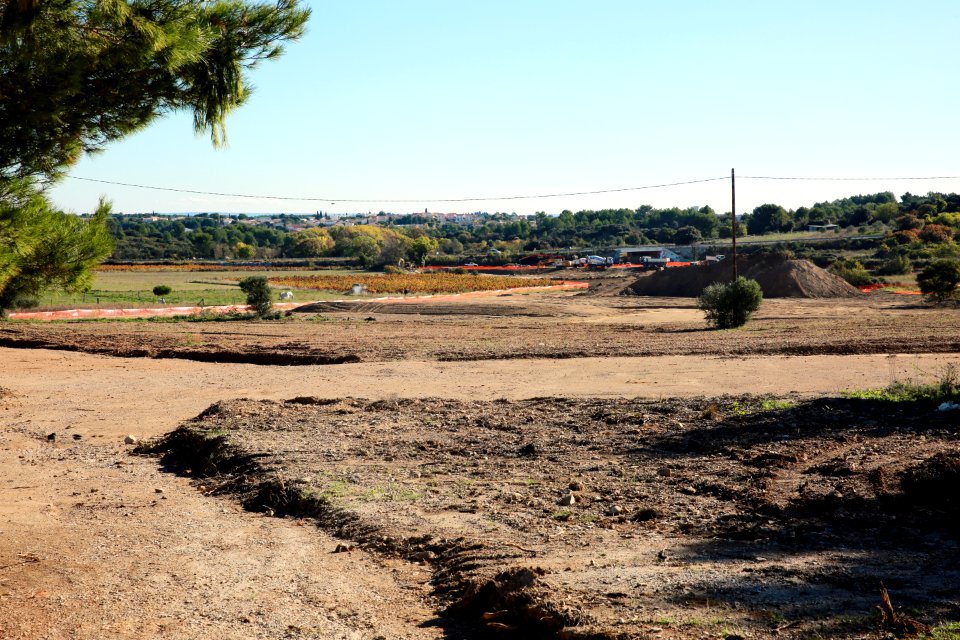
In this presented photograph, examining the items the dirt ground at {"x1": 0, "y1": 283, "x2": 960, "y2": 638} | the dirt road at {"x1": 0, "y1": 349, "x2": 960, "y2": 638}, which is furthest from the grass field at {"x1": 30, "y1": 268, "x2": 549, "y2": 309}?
the dirt ground at {"x1": 0, "y1": 283, "x2": 960, "y2": 638}

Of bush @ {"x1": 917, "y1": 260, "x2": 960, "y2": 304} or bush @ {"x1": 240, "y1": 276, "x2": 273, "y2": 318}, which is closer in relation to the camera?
bush @ {"x1": 240, "y1": 276, "x2": 273, "y2": 318}

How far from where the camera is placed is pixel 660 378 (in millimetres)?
20609

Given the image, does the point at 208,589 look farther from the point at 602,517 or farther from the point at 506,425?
the point at 506,425

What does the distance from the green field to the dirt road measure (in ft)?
72.3

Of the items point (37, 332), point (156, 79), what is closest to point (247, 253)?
point (37, 332)

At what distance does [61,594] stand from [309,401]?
32.8ft

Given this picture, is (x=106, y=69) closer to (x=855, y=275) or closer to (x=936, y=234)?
(x=855, y=275)

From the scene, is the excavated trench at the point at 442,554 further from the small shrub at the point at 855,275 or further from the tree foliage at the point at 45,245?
the small shrub at the point at 855,275

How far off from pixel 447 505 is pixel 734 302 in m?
28.6

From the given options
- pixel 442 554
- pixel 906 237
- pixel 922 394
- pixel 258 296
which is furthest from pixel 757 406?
pixel 906 237

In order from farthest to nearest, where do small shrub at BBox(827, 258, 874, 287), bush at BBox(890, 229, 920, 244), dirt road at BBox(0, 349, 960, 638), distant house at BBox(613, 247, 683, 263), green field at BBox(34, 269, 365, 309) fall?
1. distant house at BBox(613, 247, 683, 263)
2. bush at BBox(890, 229, 920, 244)
3. small shrub at BBox(827, 258, 874, 287)
4. green field at BBox(34, 269, 365, 309)
5. dirt road at BBox(0, 349, 960, 638)

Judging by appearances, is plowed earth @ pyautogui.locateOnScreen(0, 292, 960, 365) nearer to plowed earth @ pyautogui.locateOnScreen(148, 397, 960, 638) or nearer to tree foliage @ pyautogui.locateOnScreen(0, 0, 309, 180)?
plowed earth @ pyautogui.locateOnScreen(148, 397, 960, 638)

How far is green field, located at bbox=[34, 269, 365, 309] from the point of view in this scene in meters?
56.3

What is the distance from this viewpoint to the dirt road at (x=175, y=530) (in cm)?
699
